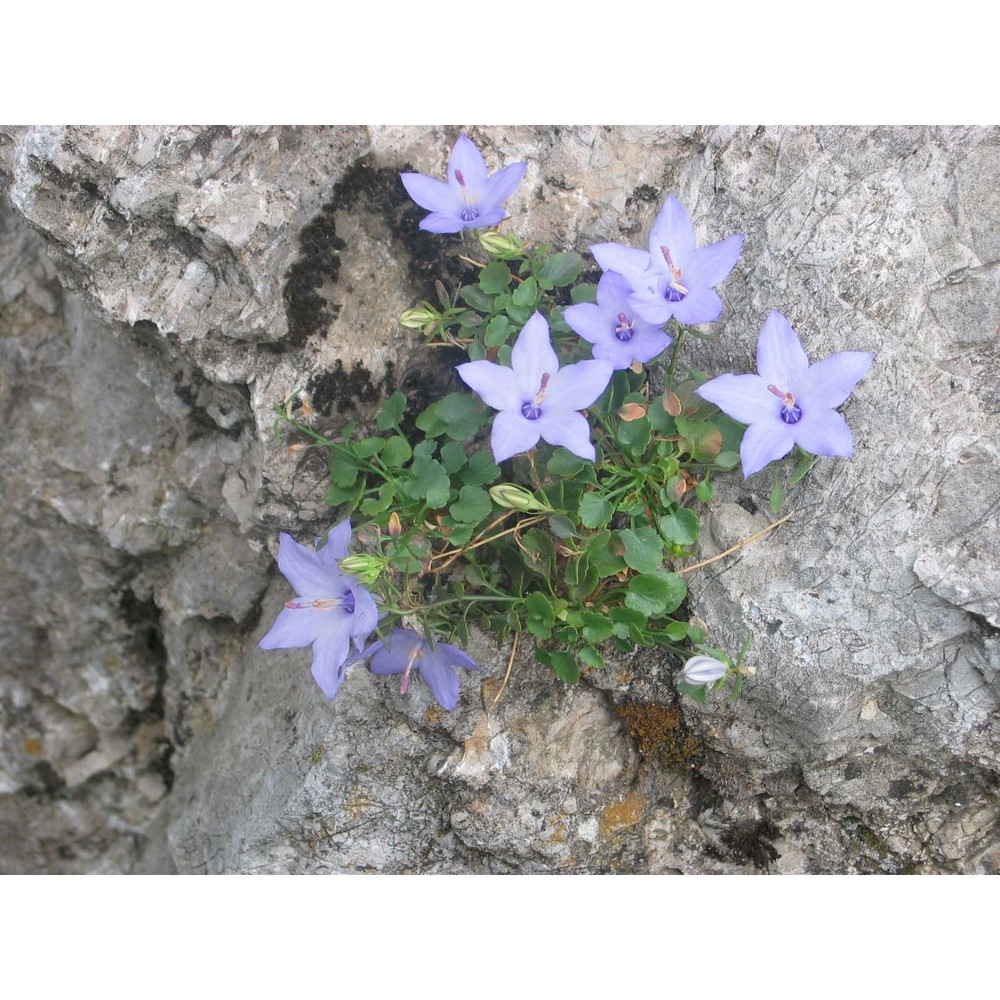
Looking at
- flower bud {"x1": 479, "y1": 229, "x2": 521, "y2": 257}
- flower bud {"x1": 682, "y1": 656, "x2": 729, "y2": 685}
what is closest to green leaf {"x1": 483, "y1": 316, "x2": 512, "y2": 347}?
flower bud {"x1": 479, "y1": 229, "x2": 521, "y2": 257}

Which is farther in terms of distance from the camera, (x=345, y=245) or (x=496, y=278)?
(x=345, y=245)

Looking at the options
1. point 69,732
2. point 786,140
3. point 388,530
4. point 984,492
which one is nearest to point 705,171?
point 786,140

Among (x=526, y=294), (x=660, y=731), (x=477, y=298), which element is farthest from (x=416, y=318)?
(x=660, y=731)

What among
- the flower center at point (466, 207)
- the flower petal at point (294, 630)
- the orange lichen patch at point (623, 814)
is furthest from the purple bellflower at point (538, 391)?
the orange lichen patch at point (623, 814)

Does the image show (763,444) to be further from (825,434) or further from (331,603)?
(331,603)

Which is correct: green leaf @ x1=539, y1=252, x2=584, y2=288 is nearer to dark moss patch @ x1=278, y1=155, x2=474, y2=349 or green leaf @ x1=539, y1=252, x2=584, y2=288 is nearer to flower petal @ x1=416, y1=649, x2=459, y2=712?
dark moss patch @ x1=278, y1=155, x2=474, y2=349

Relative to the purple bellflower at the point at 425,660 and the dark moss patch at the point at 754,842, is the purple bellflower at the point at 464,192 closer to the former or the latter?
the purple bellflower at the point at 425,660

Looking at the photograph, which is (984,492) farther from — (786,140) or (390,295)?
(390,295)
